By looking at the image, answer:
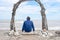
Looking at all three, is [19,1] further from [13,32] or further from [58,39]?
[58,39]

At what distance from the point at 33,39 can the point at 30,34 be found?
0.63 meters

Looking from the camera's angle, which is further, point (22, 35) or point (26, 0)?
point (26, 0)

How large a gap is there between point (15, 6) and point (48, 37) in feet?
9.84

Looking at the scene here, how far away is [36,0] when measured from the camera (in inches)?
663

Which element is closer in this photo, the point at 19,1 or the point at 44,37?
the point at 44,37

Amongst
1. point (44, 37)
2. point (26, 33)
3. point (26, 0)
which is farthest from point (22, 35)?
point (26, 0)

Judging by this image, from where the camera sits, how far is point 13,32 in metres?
16.7

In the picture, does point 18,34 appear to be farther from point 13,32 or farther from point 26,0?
point 26,0

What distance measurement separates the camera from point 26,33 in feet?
51.8

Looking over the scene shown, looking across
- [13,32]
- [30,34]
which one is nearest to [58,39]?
[30,34]

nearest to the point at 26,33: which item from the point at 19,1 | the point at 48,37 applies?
the point at 48,37

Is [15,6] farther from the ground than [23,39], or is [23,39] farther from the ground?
[15,6]

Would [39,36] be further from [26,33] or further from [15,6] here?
[15,6]

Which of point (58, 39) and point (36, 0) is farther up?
point (36, 0)
